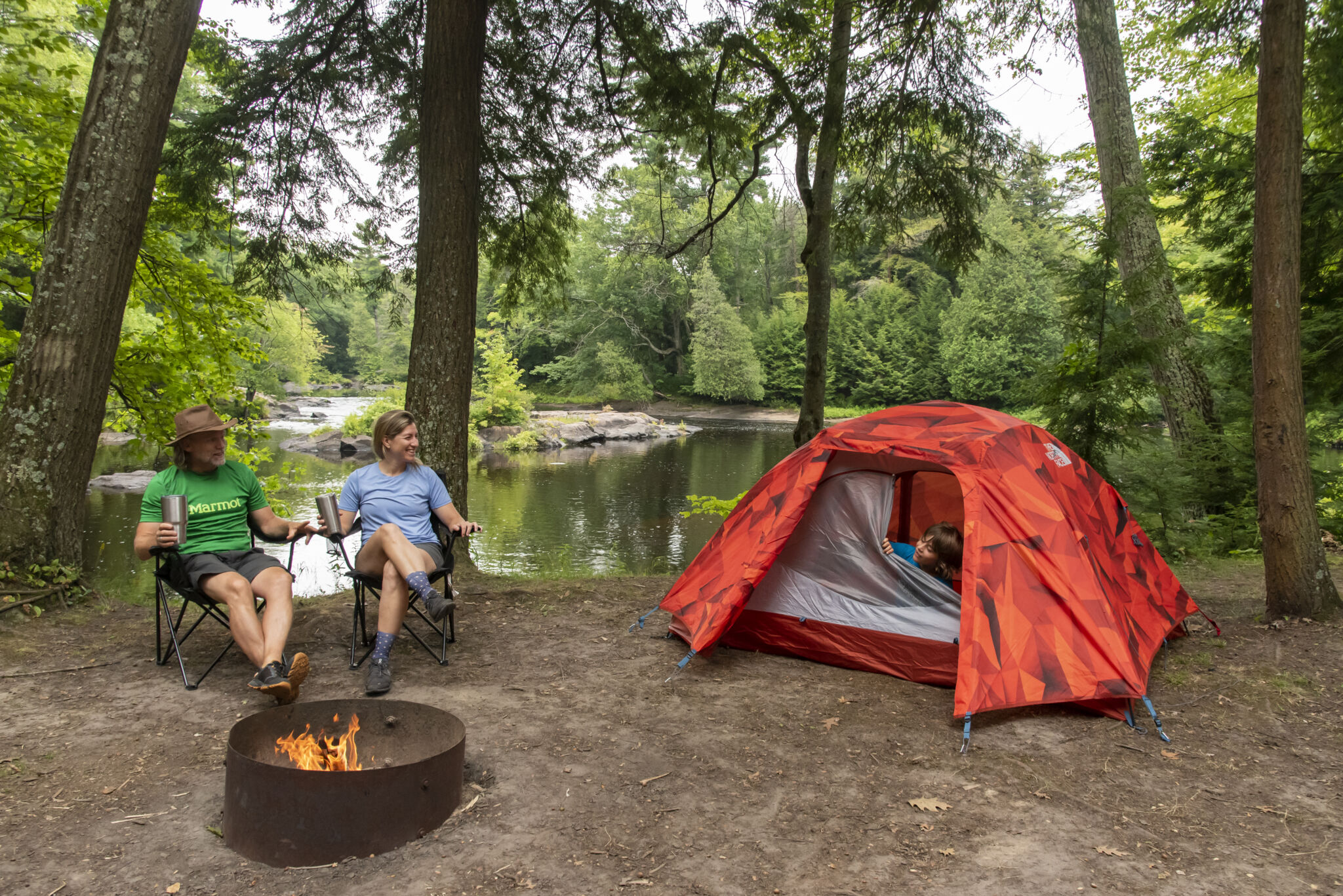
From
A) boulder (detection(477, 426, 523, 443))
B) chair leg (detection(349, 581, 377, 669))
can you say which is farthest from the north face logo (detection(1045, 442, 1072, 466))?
boulder (detection(477, 426, 523, 443))

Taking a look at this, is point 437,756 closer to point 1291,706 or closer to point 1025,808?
point 1025,808

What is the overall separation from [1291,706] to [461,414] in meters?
4.91

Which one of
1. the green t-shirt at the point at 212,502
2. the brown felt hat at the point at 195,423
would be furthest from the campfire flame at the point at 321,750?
the brown felt hat at the point at 195,423

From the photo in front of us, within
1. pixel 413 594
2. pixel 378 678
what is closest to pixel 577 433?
pixel 413 594

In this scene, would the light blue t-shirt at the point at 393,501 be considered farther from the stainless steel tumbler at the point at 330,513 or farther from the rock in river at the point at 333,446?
the rock in river at the point at 333,446

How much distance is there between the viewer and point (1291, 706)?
3.62 metres

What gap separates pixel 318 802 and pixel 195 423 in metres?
2.01

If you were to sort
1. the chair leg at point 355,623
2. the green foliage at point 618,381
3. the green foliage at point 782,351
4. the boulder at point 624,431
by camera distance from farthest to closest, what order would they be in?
the green foliage at point 782,351 < the green foliage at point 618,381 < the boulder at point 624,431 < the chair leg at point 355,623

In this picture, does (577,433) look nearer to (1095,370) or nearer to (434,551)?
(1095,370)

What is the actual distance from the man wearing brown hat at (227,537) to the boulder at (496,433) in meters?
20.9

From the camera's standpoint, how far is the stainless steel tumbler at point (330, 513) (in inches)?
144

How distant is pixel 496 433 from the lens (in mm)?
24812

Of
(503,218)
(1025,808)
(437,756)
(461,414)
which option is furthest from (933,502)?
(503,218)

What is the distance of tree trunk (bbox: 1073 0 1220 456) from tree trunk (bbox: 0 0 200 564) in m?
7.47
